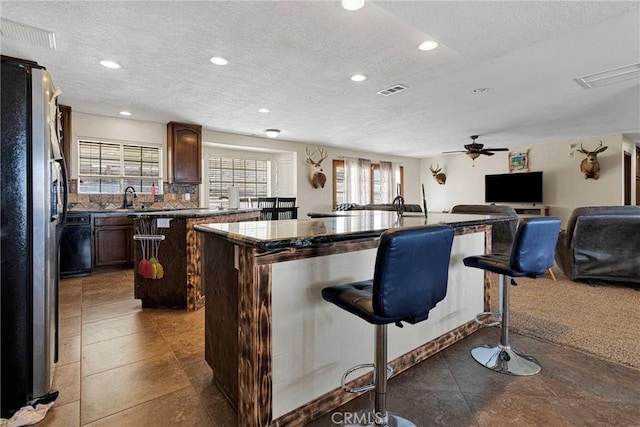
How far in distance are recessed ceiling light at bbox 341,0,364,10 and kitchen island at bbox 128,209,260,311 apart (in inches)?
88.3

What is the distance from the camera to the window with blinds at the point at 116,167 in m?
5.13

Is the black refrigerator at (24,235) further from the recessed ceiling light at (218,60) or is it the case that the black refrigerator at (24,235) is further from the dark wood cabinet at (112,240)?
the dark wood cabinet at (112,240)

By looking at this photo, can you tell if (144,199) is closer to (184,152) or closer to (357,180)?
(184,152)

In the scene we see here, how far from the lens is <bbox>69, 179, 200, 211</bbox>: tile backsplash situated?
5.06 m

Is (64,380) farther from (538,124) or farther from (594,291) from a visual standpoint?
(538,124)

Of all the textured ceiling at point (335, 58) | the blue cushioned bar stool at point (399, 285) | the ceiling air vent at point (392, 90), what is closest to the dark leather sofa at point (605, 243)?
the textured ceiling at point (335, 58)

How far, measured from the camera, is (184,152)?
5676mm

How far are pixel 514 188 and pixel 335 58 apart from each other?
7.46 metres

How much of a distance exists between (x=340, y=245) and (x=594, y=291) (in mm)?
3785

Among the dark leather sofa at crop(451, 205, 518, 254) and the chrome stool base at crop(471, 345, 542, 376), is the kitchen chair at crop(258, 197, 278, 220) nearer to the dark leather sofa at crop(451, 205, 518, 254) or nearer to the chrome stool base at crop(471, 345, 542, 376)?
the dark leather sofa at crop(451, 205, 518, 254)

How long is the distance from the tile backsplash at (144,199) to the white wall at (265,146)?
0.37 metres

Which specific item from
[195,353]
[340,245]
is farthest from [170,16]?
[195,353]

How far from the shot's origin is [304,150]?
7.70 metres

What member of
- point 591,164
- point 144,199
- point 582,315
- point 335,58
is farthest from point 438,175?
point 144,199
